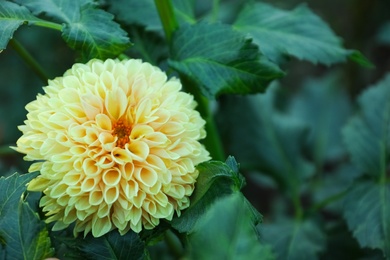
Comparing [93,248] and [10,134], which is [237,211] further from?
[10,134]

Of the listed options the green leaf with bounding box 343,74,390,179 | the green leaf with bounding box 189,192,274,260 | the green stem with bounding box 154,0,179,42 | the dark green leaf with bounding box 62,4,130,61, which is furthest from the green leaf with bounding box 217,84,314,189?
the green leaf with bounding box 189,192,274,260

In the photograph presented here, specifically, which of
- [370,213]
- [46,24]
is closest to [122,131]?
[46,24]

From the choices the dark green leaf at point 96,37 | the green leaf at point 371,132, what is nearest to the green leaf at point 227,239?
the dark green leaf at point 96,37

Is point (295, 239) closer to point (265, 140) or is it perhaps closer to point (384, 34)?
point (265, 140)

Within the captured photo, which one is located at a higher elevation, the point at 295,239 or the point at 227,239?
the point at 227,239

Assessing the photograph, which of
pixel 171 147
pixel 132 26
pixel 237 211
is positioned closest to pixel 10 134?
pixel 132 26

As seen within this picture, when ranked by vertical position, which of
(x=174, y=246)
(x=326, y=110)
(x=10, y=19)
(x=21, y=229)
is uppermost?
(x=10, y=19)
